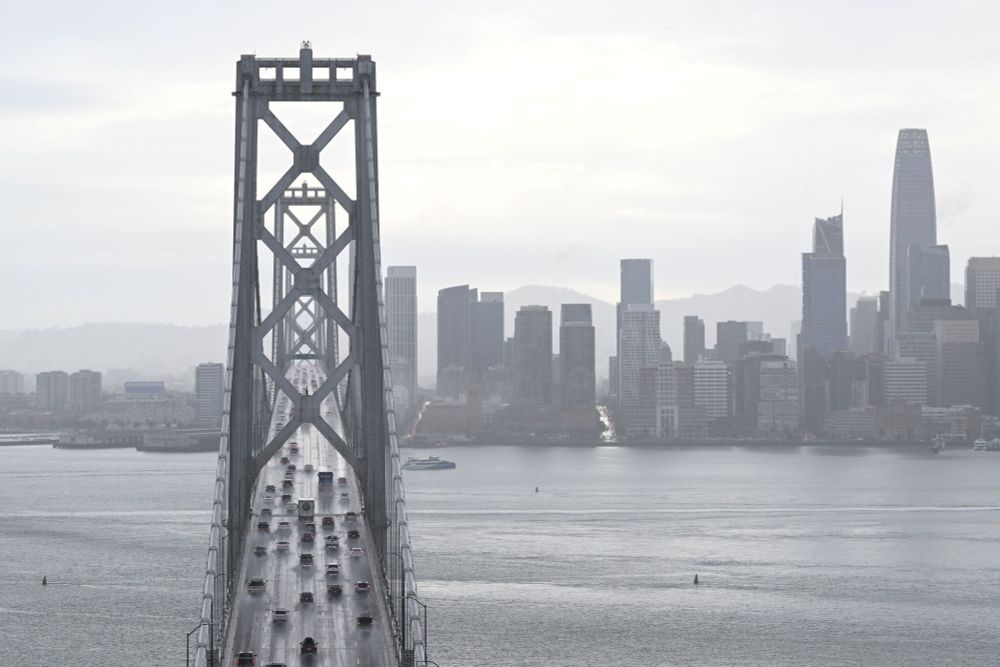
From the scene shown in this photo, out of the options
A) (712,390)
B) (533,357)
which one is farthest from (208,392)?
(712,390)

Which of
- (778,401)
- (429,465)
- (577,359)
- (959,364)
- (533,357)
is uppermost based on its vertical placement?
(533,357)

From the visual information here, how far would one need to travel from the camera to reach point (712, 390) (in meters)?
178

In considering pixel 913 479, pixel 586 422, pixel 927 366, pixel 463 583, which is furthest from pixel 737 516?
pixel 927 366

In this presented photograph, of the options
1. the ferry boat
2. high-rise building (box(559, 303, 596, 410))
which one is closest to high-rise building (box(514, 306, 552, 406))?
high-rise building (box(559, 303, 596, 410))

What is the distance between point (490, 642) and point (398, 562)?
19926mm

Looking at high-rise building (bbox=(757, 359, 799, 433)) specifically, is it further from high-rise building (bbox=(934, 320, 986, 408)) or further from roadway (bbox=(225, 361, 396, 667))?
roadway (bbox=(225, 361, 396, 667))

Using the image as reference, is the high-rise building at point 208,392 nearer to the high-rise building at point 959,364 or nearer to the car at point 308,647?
the high-rise building at point 959,364

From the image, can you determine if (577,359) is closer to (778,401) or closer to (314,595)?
(778,401)

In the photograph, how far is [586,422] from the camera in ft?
558

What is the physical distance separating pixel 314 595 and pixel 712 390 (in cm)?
15870

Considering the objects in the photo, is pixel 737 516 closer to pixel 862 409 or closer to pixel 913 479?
pixel 913 479

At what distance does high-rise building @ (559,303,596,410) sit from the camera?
175 metres

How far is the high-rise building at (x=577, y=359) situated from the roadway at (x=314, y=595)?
5809 inches

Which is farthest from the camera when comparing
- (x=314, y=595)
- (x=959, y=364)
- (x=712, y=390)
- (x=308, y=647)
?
(x=959, y=364)
